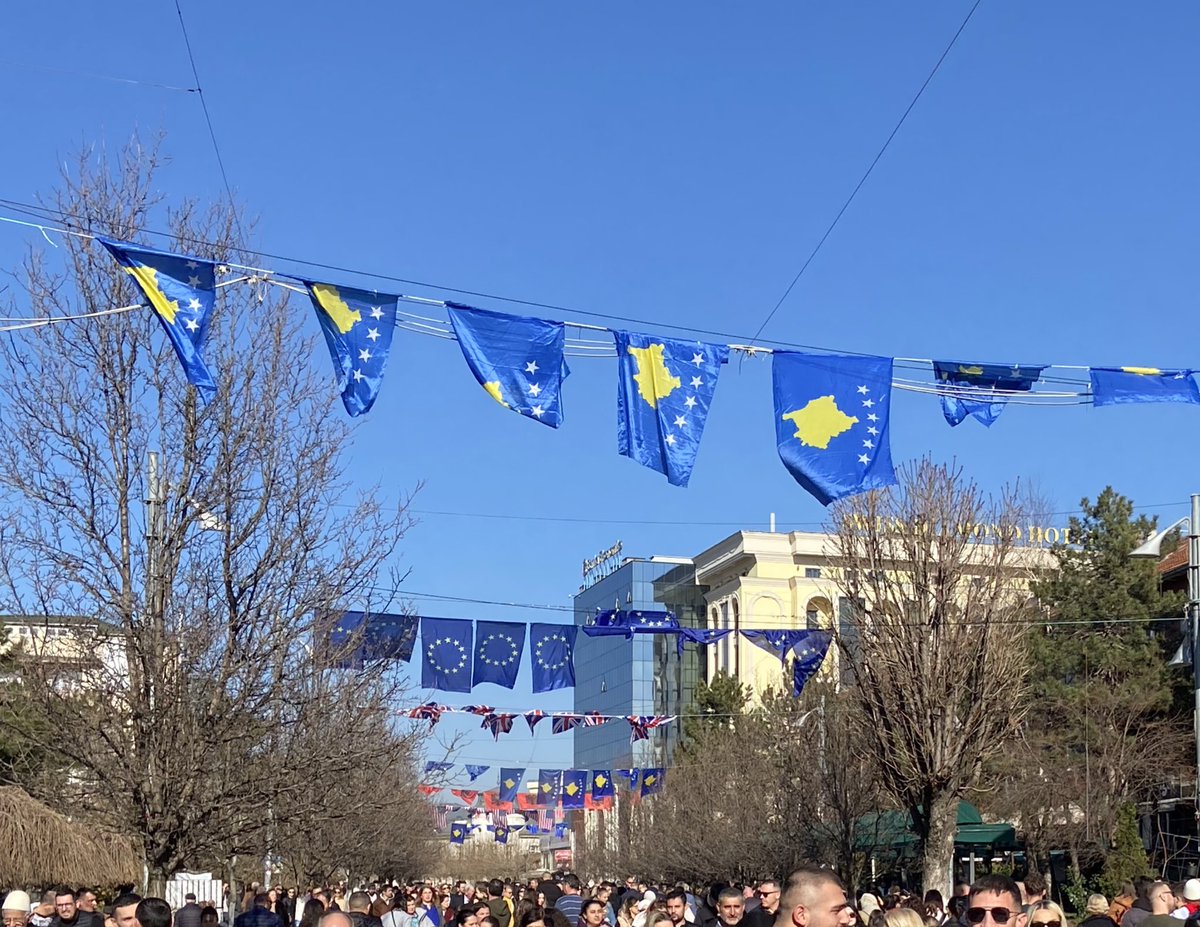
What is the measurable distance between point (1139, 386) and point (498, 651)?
18604 mm

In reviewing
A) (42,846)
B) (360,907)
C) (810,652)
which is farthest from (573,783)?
(360,907)

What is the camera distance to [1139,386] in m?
14.6

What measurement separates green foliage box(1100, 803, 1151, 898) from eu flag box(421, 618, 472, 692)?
49.4 feet

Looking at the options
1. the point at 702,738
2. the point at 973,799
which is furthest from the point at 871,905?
the point at 702,738

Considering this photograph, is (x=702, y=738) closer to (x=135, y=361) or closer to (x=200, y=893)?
(x=200, y=893)

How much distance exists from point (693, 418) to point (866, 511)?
13.9 m

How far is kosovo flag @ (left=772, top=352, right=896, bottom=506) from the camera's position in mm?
14219

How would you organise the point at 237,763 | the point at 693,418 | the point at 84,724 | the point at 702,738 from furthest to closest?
the point at 702,738 < the point at 237,763 < the point at 84,724 < the point at 693,418

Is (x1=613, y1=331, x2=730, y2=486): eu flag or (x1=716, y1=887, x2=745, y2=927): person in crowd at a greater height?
(x1=613, y1=331, x2=730, y2=486): eu flag

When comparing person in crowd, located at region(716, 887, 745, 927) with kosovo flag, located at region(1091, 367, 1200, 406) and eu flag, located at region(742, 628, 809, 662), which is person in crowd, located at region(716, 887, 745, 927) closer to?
kosovo flag, located at region(1091, 367, 1200, 406)

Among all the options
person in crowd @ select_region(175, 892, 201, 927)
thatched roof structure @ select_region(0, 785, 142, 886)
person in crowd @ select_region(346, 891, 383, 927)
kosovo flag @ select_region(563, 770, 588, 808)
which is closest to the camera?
person in crowd @ select_region(346, 891, 383, 927)

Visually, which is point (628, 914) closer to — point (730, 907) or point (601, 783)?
point (730, 907)

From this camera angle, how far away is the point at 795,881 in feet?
16.3

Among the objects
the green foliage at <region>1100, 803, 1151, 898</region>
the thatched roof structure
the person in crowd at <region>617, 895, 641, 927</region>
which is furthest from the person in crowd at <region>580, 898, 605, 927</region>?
the green foliage at <region>1100, 803, 1151, 898</region>
